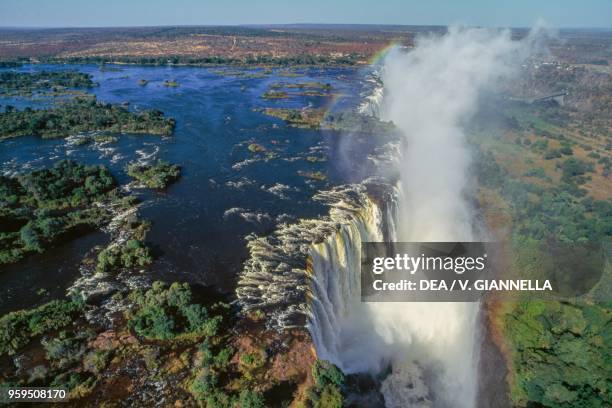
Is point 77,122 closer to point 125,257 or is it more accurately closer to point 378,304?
point 125,257

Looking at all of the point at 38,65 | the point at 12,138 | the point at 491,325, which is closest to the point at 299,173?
the point at 491,325

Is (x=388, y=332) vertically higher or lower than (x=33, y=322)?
lower

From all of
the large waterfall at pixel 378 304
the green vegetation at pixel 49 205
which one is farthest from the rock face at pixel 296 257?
the green vegetation at pixel 49 205

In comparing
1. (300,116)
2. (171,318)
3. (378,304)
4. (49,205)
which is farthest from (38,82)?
(378,304)

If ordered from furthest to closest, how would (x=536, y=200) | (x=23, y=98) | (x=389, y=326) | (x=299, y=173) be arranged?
(x=23, y=98), (x=536, y=200), (x=299, y=173), (x=389, y=326)

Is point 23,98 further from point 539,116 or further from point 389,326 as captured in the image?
point 539,116

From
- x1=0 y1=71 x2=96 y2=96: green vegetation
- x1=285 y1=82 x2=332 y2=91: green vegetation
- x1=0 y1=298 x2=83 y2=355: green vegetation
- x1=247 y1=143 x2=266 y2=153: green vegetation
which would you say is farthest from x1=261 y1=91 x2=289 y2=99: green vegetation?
x1=0 y1=298 x2=83 y2=355: green vegetation

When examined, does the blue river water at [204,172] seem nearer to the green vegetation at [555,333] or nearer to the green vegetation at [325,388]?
the green vegetation at [325,388]
